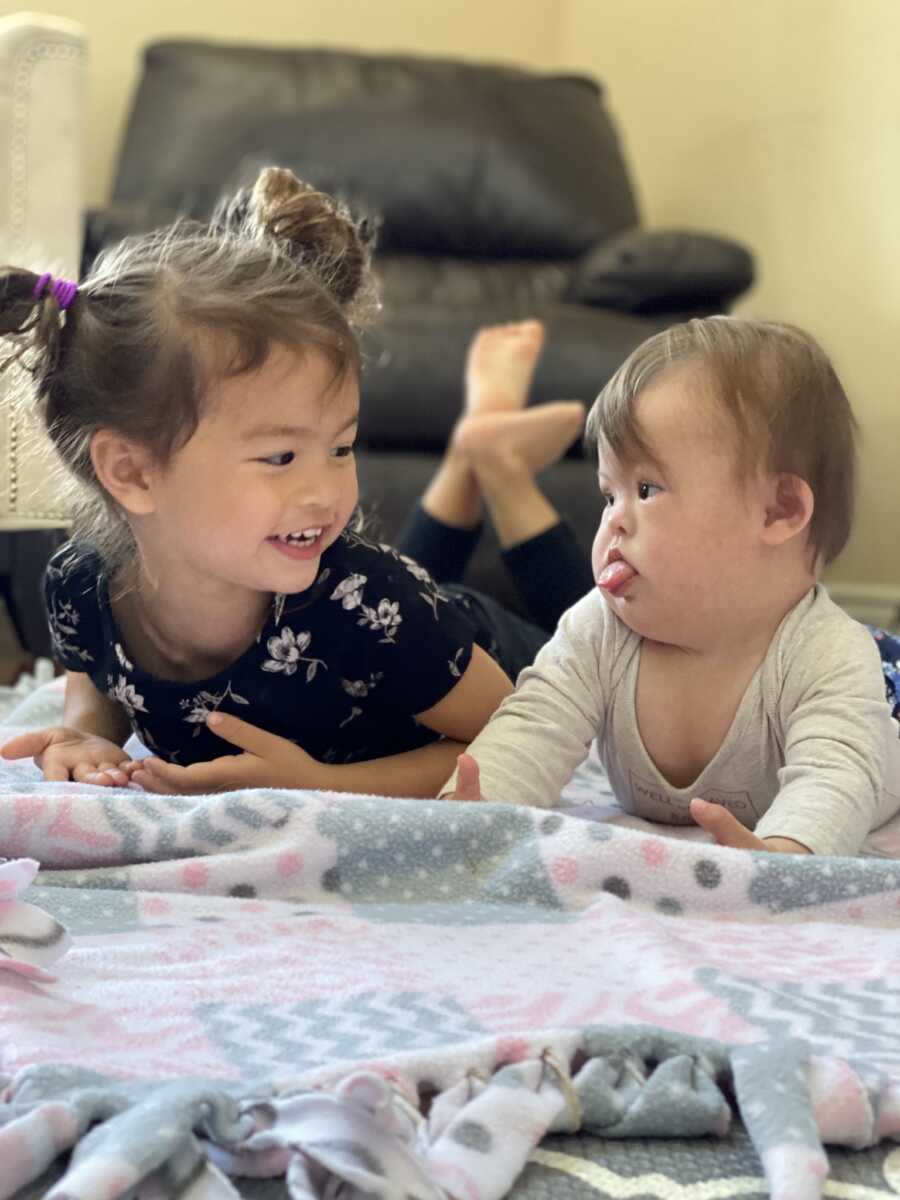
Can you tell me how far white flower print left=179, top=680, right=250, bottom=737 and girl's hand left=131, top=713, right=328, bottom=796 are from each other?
0.02 metres

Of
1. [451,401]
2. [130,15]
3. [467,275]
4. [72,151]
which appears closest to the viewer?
[72,151]

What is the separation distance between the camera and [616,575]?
976mm

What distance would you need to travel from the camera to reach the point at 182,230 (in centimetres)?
109

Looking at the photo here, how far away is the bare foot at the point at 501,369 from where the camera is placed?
1.69 meters

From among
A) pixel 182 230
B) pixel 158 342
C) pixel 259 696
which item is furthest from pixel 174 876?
pixel 182 230

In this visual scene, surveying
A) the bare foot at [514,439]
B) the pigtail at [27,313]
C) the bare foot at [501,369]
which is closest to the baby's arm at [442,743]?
the pigtail at [27,313]

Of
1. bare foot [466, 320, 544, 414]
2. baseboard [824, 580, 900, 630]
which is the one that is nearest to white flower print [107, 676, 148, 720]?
bare foot [466, 320, 544, 414]

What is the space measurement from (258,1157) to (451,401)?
68.4 inches

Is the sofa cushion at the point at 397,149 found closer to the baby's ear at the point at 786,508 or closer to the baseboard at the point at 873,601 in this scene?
the baseboard at the point at 873,601

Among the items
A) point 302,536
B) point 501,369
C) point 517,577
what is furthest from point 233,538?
point 501,369

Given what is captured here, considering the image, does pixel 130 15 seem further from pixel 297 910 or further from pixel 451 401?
pixel 297 910

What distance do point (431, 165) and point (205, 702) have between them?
6.07ft

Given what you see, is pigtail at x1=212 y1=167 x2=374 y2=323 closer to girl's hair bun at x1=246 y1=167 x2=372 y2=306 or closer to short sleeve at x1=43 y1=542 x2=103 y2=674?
girl's hair bun at x1=246 y1=167 x2=372 y2=306

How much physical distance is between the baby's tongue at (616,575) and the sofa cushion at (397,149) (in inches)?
69.9
